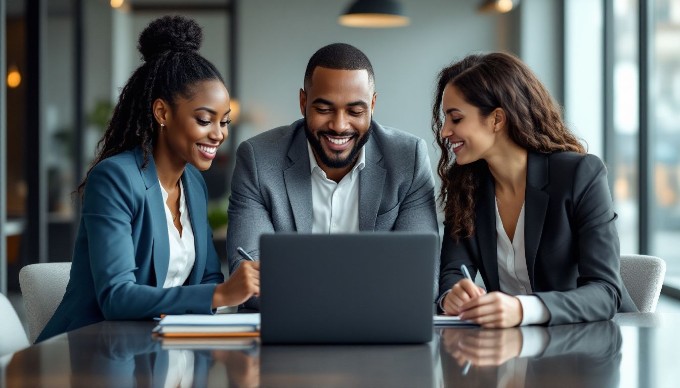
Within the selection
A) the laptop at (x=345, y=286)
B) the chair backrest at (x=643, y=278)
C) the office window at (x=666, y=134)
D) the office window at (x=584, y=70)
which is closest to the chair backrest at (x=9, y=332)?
the laptop at (x=345, y=286)

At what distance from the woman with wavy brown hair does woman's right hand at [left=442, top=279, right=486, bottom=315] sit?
225 millimetres

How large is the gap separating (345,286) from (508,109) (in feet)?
3.12

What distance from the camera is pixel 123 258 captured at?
213 centimetres

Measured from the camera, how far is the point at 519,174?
249 centimetres

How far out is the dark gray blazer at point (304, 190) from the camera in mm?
2652

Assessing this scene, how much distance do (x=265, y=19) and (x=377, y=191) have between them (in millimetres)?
6402

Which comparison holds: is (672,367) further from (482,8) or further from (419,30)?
(419,30)

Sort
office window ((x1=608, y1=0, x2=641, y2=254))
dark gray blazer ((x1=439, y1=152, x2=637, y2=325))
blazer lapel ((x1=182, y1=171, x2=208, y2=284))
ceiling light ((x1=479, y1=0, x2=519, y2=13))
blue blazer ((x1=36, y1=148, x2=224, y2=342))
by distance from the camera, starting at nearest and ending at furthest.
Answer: blue blazer ((x1=36, y1=148, x2=224, y2=342)) → dark gray blazer ((x1=439, y1=152, x2=637, y2=325)) → blazer lapel ((x1=182, y1=171, x2=208, y2=284)) → office window ((x1=608, y1=0, x2=641, y2=254)) → ceiling light ((x1=479, y1=0, x2=519, y2=13))

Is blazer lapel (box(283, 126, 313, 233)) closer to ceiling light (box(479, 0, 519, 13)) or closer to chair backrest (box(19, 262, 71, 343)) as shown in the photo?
chair backrest (box(19, 262, 71, 343))

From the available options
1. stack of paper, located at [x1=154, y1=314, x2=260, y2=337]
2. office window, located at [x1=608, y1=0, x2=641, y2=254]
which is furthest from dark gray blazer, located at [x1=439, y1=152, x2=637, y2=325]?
office window, located at [x1=608, y1=0, x2=641, y2=254]

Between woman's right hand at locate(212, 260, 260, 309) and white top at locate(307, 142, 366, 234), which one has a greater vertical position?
white top at locate(307, 142, 366, 234)

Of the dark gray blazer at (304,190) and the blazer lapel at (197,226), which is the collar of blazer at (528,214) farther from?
the blazer lapel at (197,226)

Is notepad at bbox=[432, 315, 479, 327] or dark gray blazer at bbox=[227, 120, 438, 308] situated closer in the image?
notepad at bbox=[432, 315, 479, 327]

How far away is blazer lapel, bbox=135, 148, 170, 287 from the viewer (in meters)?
2.26
